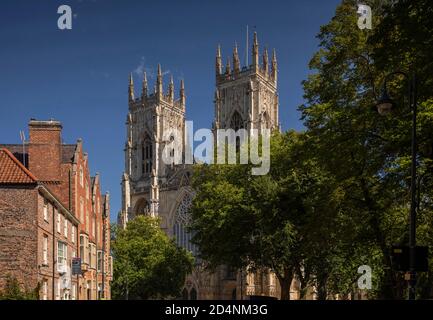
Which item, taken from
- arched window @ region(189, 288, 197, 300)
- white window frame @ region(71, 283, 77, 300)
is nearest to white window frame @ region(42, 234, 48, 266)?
white window frame @ region(71, 283, 77, 300)

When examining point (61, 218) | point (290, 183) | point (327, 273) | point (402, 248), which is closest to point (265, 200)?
point (290, 183)

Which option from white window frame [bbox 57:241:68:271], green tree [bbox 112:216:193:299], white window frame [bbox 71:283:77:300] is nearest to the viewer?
white window frame [bbox 57:241:68:271]

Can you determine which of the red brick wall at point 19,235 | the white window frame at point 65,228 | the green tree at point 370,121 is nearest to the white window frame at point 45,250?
the red brick wall at point 19,235

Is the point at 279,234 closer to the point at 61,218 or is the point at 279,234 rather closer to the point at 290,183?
the point at 290,183

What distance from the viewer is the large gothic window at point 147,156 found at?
115 m

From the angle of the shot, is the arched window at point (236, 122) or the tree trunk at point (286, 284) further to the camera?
the arched window at point (236, 122)

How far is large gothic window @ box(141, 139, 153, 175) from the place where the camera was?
115m

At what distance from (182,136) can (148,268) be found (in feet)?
157

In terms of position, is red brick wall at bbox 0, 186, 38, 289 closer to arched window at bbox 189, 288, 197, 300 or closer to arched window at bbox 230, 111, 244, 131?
arched window at bbox 189, 288, 197, 300

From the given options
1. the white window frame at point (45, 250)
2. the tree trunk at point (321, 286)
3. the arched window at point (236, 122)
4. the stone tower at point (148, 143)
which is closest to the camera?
the white window frame at point (45, 250)

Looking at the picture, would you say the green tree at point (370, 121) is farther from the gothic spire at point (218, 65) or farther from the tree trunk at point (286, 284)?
the gothic spire at point (218, 65)

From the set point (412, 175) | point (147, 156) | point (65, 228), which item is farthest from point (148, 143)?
point (412, 175)

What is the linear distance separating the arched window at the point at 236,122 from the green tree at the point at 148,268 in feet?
109

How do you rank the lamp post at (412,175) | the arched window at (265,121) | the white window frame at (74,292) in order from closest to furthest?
1. the lamp post at (412,175)
2. the white window frame at (74,292)
3. the arched window at (265,121)
